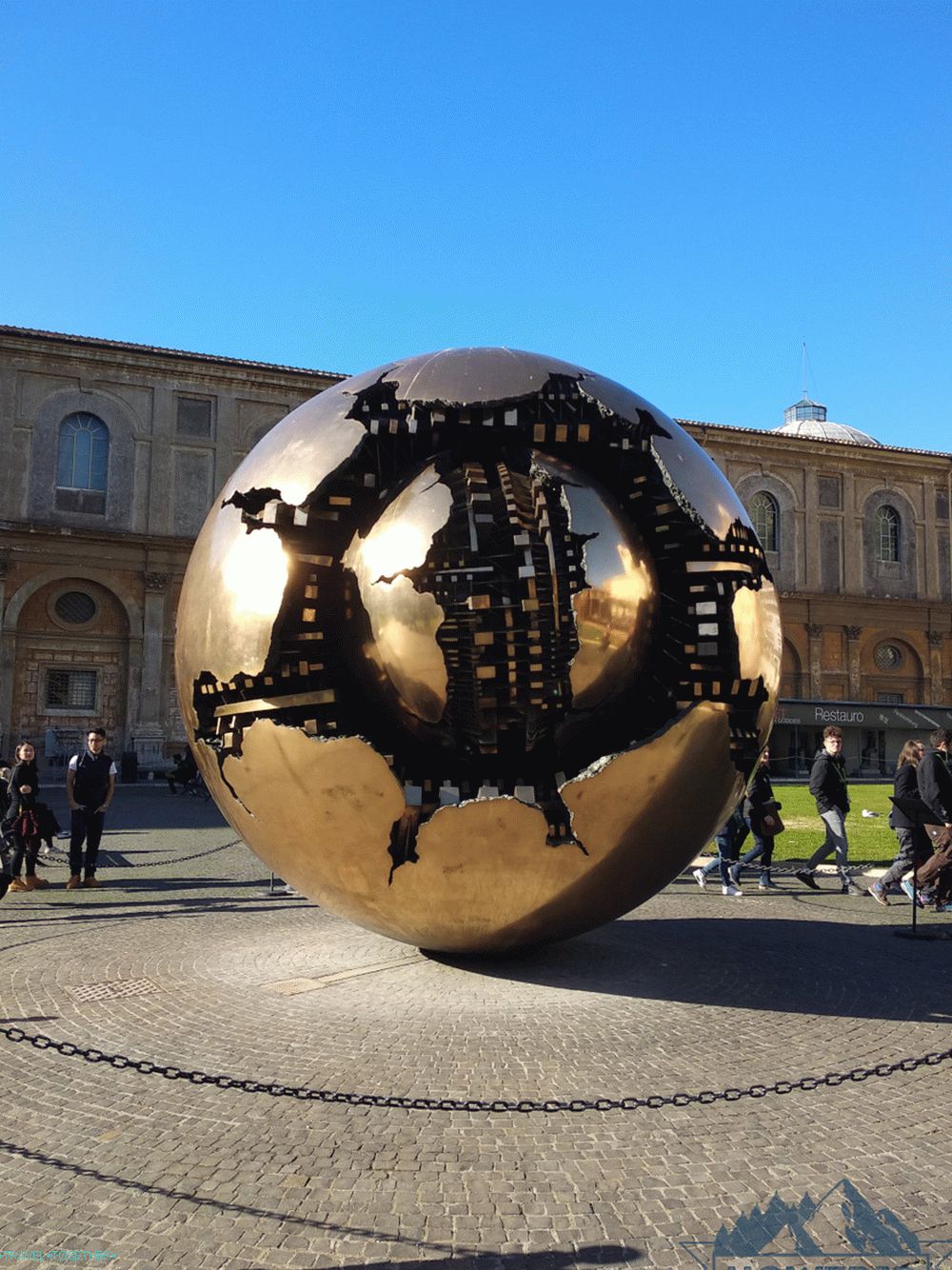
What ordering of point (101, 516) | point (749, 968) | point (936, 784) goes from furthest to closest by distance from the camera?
1. point (101, 516)
2. point (936, 784)
3. point (749, 968)

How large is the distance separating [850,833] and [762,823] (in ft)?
21.9

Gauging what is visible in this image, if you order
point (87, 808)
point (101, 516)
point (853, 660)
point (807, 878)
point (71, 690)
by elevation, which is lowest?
point (807, 878)

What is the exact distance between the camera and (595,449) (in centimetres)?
525

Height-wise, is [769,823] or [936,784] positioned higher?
[936,784]

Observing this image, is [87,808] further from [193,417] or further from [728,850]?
[193,417]

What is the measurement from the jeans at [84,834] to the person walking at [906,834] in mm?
8207

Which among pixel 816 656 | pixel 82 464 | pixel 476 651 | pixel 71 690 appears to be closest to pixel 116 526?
pixel 82 464

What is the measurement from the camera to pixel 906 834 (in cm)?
973

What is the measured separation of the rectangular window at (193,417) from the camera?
36.8m

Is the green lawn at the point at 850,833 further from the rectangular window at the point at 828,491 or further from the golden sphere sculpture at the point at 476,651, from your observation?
the rectangular window at the point at 828,491

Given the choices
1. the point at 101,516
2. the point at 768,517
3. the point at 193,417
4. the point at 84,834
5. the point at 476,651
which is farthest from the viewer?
the point at 768,517

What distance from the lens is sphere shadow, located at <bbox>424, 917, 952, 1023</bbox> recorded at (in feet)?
18.9

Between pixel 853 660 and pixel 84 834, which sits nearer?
pixel 84 834

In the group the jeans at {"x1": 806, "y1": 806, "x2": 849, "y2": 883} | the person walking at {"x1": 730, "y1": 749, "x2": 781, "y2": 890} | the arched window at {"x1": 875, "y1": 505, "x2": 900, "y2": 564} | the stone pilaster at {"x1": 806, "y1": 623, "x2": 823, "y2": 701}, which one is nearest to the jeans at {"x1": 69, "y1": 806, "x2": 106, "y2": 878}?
the person walking at {"x1": 730, "y1": 749, "x2": 781, "y2": 890}
